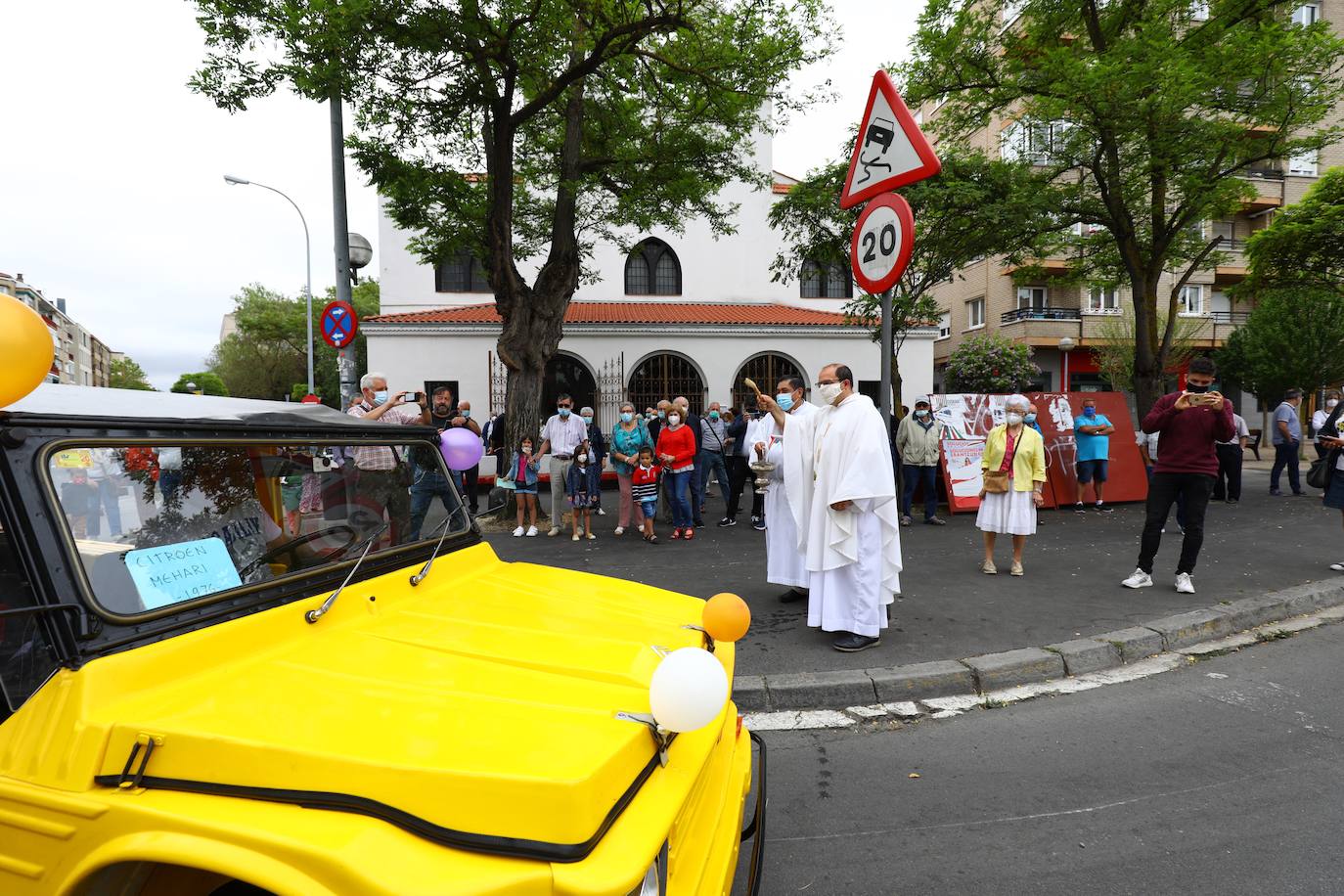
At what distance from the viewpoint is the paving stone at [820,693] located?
4129 millimetres

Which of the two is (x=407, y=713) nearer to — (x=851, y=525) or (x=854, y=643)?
(x=851, y=525)

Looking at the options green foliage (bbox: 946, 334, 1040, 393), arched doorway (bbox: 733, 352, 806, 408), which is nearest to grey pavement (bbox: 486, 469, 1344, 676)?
arched doorway (bbox: 733, 352, 806, 408)

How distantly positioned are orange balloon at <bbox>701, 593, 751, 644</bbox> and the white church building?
50.5 ft

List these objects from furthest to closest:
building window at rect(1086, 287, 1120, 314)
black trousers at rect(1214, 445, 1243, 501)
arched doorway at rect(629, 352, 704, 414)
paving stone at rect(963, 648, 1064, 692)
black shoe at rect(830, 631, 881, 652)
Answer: building window at rect(1086, 287, 1120, 314) → arched doorway at rect(629, 352, 704, 414) → black trousers at rect(1214, 445, 1243, 501) → black shoe at rect(830, 631, 881, 652) → paving stone at rect(963, 648, 1064, 692)

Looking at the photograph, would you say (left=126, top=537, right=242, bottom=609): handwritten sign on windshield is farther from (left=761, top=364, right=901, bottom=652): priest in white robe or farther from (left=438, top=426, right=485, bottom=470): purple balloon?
(left=761, top=364, right=901, bottom=652): priest in white robe

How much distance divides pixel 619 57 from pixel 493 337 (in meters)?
9.38

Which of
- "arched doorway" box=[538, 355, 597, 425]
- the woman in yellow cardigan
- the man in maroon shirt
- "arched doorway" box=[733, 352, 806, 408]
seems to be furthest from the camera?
"arched doorway" box=[733, 352, 806, 408]

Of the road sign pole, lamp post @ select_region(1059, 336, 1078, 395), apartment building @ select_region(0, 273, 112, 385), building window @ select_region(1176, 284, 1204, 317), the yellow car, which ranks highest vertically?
apartment building @ select_region(0, 273, 112, 385)

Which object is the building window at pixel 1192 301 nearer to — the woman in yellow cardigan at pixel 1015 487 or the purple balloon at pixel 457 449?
the woman in yellow cardigan at pixel 1015 487

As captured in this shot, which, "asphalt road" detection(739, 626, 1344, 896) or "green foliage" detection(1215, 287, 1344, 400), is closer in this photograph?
"asphalt road" detection(739, 626, 1344, 896)

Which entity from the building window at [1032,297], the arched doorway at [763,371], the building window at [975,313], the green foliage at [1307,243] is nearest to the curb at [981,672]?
the green foliage at [1307,243]

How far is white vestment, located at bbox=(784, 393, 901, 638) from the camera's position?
184 inches

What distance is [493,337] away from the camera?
59.4ft

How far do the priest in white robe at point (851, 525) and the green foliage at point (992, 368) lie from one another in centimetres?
1863
